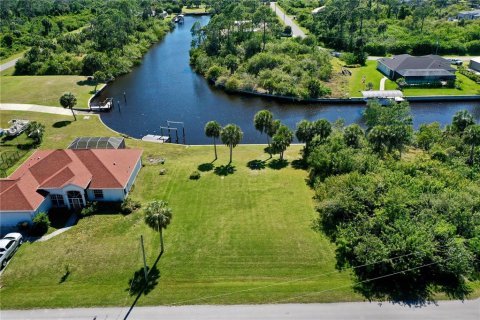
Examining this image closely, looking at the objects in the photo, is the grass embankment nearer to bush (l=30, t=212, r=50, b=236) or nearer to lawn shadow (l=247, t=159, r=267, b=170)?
lawn shadow (l=247, t=159, r=267, b=170)

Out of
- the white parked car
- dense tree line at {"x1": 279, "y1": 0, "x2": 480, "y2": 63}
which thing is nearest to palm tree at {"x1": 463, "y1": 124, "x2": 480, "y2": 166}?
the white parked car

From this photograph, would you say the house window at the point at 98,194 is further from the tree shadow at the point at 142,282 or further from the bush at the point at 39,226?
the tree shadow at the point at 142,282

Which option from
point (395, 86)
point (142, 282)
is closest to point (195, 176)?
point (142, 282)

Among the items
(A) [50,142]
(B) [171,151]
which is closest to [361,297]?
(B) [171,151]

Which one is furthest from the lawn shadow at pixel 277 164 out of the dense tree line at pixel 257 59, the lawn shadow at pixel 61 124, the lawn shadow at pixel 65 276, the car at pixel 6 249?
the lawn shadow at pixel 61 124

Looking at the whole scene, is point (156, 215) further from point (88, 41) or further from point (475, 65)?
point (88, 41)

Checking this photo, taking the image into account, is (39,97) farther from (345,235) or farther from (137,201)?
(345,235)
